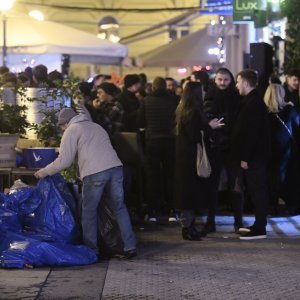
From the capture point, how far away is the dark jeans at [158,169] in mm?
10977

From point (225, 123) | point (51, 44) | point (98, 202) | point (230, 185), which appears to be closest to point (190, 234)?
point (230, 185)

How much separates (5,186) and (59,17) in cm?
2600

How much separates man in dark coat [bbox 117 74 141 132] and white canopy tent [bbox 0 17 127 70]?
11.0ft

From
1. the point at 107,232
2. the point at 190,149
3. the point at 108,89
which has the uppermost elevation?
the point at 108,89

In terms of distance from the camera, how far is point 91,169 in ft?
27.7

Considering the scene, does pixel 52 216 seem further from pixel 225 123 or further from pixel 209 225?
pixel 225 123

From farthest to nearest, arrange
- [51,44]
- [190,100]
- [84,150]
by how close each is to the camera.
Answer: [51,44] → [190,100] → [84,150]

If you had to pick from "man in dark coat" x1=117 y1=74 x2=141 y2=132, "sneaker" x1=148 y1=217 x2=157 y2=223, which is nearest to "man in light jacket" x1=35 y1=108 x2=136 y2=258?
"sneaker" x1=148 y1=217 x2=157 y2=223

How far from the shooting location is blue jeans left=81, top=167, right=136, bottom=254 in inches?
335

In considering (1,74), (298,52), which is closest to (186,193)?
(1,74)

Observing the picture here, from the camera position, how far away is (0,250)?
27.1 ft

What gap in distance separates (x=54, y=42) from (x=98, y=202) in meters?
7.07

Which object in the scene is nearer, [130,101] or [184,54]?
[130,101]

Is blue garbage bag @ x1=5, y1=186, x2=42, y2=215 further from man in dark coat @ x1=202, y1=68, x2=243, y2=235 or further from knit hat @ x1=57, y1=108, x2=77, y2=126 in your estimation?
man in dark coat @ x1=202, y1=68, x2=243, y2=235
